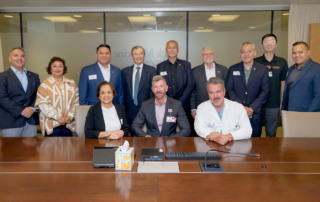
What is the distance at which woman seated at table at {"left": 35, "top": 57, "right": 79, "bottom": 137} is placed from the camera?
337cm

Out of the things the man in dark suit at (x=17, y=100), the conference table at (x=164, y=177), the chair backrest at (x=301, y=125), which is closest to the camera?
the conference table at (x=164, y=177)

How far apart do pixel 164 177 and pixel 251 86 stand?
2.55m

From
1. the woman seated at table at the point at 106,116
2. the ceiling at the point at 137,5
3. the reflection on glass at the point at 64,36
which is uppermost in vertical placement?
the ceiling at the point at 137,5

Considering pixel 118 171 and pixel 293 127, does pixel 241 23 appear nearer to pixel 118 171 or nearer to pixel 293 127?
pixel 293 127

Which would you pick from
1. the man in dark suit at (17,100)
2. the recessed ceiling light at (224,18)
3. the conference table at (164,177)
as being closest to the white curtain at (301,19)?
the recessed ceiling light at (224,18)

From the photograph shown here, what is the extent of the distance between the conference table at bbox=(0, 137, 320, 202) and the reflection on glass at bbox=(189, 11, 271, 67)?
3.94 meters

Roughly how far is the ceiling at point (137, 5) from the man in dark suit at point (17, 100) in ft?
7.27

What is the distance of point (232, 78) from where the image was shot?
3725mm

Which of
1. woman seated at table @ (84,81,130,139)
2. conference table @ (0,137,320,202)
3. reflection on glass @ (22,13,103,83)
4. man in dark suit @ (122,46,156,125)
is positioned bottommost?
conference table @ (0,137,320,202)

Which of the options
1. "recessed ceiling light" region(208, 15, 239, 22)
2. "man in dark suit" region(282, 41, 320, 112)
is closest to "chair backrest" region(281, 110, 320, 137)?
"man in dark suit" region(282, 41, 320, 112)

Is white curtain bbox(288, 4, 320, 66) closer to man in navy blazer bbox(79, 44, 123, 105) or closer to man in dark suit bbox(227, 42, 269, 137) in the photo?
man in dark suit bbox(227, 42, 269, 137)

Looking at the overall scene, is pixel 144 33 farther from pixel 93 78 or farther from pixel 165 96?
pixel 165 96

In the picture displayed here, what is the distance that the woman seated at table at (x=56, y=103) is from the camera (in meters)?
3.37

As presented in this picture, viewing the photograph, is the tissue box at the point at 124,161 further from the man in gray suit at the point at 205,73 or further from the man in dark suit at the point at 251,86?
the man in gray suit at the point at 205,73
